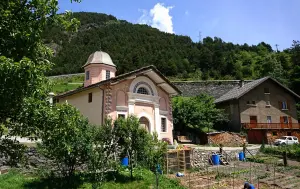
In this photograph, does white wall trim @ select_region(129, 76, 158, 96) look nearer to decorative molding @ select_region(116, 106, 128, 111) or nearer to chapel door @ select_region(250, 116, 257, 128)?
decorative molding @ select_region(116, 106, 128, 111)

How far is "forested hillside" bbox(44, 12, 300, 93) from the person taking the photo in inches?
2712

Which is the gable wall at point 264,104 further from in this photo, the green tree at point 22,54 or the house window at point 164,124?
the green tree at point 22,54

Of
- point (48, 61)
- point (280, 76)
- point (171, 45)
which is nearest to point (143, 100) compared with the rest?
point (48, 61)

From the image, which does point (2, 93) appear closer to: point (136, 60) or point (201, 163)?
point (201, 163)

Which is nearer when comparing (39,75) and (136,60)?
(39,75)

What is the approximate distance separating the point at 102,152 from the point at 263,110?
29.5 meters

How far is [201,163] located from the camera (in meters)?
20.8

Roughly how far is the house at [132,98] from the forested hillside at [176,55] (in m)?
26.0

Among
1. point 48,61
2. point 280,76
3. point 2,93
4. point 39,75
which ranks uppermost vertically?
point 280,76

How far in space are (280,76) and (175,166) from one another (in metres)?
44.6

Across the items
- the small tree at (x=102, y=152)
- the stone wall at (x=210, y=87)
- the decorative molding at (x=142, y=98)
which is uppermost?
the stone wall at (x=210, y=87)

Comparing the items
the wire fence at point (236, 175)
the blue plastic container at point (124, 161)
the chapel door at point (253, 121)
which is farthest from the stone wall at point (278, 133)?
the blue plastic container at point (124, 161)

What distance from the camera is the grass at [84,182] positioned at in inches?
514

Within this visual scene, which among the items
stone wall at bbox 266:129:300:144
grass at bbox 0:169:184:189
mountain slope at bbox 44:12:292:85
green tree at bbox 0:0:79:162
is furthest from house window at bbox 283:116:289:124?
green tree at bbox 0:0:79:162
